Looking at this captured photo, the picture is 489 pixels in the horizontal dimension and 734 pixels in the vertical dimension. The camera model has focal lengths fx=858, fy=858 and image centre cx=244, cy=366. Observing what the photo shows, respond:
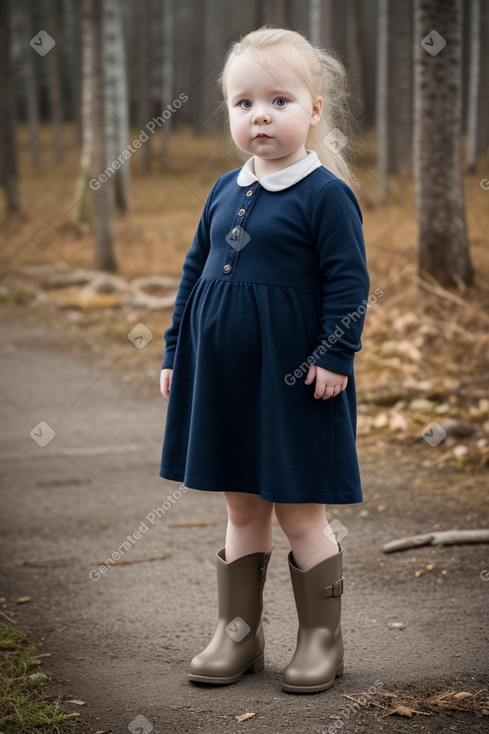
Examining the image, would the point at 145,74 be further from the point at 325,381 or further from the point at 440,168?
the point at 325,381

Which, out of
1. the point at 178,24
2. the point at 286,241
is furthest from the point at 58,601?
the point at 178,24

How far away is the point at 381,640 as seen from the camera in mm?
2852

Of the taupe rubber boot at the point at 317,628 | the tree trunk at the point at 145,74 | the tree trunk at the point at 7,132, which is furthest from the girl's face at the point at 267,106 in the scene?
the tree trunk at the point at 145,74

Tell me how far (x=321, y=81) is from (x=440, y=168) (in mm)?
5041

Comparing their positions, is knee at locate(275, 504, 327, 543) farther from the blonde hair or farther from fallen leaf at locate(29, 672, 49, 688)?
the blonde hair

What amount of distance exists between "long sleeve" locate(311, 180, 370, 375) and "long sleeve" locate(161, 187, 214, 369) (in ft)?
1.39

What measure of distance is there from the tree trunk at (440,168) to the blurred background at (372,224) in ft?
0.04

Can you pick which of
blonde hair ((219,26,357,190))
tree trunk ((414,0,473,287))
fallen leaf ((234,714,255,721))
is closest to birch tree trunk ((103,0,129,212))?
tree trunk ((414,0,473,287))

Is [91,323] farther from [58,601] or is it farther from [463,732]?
[463,732]

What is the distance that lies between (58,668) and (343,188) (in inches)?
68.0

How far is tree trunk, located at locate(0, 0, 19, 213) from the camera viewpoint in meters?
14.9

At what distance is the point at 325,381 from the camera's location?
91.0 inches

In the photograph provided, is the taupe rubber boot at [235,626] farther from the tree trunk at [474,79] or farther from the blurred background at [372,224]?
the tree trunk at [474,79]

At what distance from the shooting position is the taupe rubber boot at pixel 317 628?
2.46 metres
